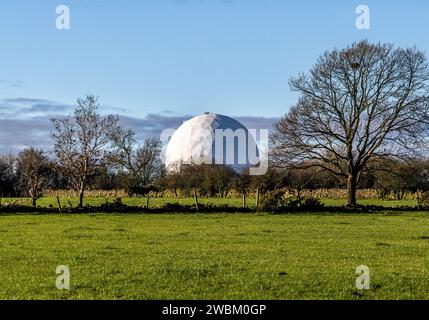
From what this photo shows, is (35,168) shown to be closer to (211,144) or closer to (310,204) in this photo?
(310,204)

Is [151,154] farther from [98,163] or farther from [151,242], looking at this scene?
[151,242]

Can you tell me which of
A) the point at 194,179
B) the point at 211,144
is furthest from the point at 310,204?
the point at 211,144

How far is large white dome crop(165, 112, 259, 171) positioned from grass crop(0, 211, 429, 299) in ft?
176

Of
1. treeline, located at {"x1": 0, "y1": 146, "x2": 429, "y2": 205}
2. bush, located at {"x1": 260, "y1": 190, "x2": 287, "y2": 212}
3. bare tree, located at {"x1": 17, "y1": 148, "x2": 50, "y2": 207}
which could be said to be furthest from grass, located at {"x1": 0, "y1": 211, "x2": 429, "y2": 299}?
bare tree, located at {"x1": 17, "y1": 148, "x2": 50, "y2": 207}

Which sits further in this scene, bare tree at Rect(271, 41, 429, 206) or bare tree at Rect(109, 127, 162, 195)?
bare tree at Rect(109, 127, 162, 195)

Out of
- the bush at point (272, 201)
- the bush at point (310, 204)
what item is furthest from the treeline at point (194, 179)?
the bush at point (272, 201)

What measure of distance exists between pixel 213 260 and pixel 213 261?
250 millimetres

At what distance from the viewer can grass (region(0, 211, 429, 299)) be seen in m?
12.2

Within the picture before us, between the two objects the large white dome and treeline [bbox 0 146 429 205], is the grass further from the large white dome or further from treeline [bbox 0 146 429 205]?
the large white dome

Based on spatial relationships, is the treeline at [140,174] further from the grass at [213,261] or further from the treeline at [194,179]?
the grass at [213,261]

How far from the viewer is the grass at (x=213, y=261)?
12227 mm

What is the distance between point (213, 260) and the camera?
16906 mm

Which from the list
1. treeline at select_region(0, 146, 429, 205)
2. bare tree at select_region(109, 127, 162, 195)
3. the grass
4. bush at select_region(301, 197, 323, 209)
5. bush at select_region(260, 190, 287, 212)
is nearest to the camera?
the grass
